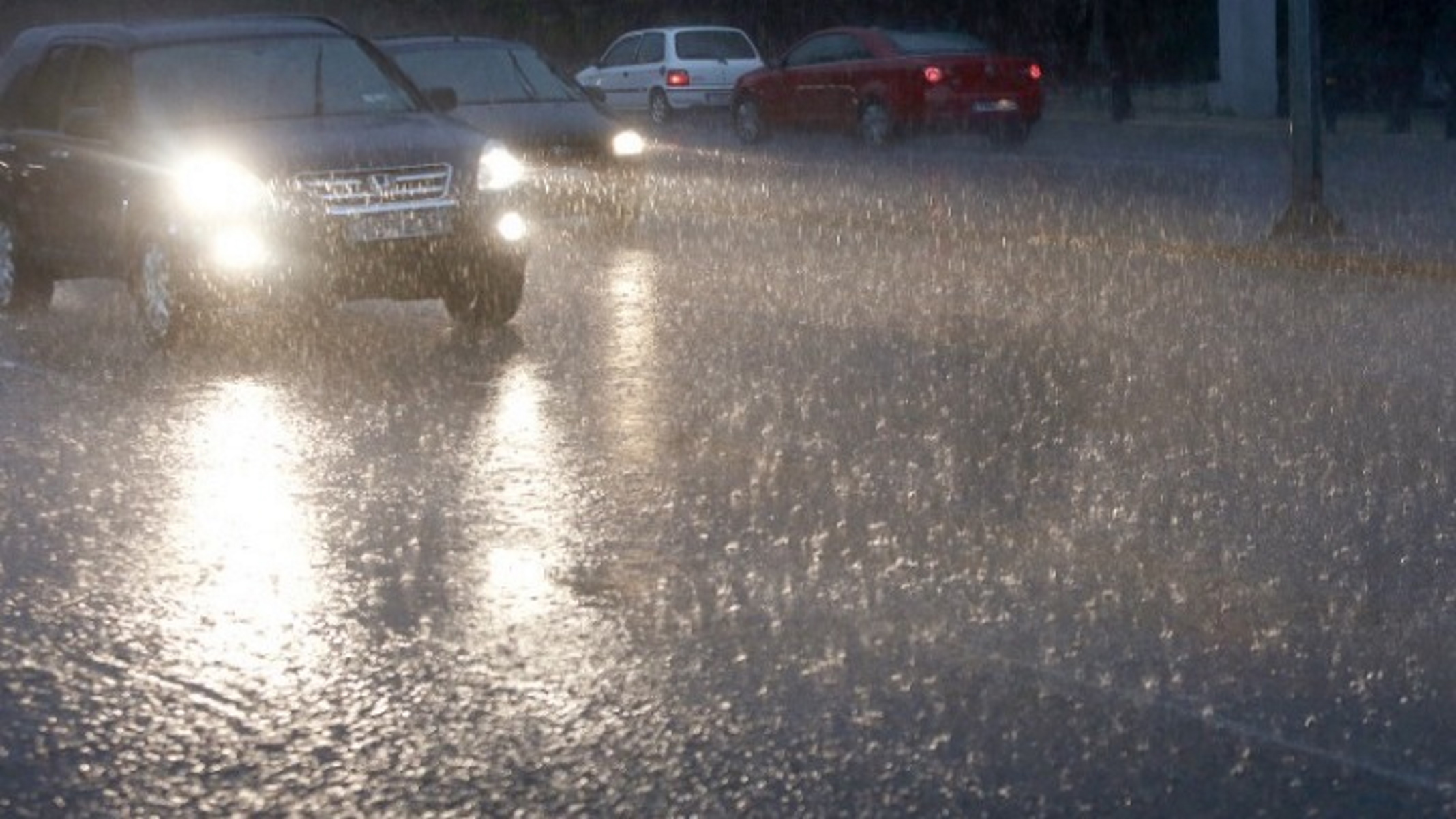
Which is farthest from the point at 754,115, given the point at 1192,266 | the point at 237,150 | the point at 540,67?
the point at 237,150

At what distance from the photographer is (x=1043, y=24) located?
3925cm

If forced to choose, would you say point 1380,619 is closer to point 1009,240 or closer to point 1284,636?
point 1284,636

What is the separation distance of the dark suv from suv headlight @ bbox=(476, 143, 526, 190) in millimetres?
11

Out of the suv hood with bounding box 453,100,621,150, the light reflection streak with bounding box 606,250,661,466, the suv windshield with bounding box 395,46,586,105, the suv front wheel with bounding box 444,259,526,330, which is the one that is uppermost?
the suv windshield with bounding box 395,46,586,105

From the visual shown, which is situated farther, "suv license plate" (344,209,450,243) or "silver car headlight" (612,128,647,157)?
"silver car headlight" (612,128,647,157)

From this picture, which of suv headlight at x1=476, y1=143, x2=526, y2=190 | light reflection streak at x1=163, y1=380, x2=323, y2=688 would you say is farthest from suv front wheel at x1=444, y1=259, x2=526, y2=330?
light reflection streak at x1=163, y1=380, x2=323, y2=688

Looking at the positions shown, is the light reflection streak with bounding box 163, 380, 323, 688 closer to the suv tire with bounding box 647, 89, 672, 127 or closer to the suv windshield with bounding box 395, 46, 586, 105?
the suv windshield with bounding box 395, 46, 586, 105

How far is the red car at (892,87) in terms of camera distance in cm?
2998

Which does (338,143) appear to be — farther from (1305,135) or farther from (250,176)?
(1305,135)

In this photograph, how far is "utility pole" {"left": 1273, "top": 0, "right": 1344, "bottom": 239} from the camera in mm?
17141

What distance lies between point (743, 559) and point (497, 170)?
5.96 metres

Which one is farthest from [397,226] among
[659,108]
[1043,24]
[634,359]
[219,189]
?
[1043,24]

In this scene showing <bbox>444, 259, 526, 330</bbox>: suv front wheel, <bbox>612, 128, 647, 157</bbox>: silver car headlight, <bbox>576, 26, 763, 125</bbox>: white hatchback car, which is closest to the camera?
<bbox>444, 259, 526, 330</bbox>: suv front wheel

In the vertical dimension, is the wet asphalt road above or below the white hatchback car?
below
